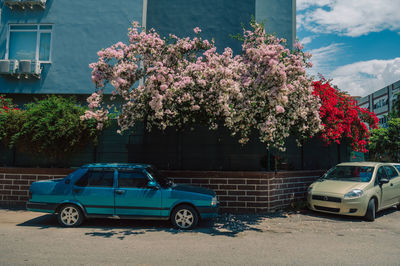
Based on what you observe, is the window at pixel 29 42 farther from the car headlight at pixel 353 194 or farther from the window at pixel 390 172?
the window at pixel 390 172

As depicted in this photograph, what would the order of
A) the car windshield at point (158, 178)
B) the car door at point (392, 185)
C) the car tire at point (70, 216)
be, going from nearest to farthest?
the car tire at point (70, 216), the car windshield at point (158, 178), the car door at point (392, 185)

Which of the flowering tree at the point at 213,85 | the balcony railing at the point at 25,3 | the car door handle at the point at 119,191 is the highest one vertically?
the balcony railing at the point at 25,3

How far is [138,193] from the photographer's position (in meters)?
7.37

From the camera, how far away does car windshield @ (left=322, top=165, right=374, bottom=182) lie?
30.3 feet

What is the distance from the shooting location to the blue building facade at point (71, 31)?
553 inches

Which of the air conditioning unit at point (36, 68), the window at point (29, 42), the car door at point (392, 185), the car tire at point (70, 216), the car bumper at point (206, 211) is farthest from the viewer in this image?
the window at point (29, 42)

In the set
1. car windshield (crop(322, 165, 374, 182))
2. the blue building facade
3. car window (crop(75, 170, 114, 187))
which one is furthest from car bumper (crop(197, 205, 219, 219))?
the blue building facade

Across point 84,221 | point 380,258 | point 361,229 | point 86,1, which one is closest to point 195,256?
point 380,258

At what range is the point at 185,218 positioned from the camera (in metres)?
7.34

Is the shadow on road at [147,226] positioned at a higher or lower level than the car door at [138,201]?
lower

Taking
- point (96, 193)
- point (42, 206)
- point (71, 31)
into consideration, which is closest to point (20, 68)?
point (71, 31)

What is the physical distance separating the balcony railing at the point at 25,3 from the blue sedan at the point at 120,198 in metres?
10.3

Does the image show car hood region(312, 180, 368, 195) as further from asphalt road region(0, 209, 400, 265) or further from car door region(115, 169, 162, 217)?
car door region(115, 169, 162, 217)

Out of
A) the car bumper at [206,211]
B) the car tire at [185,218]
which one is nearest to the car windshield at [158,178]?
the car tire at [185,218]
